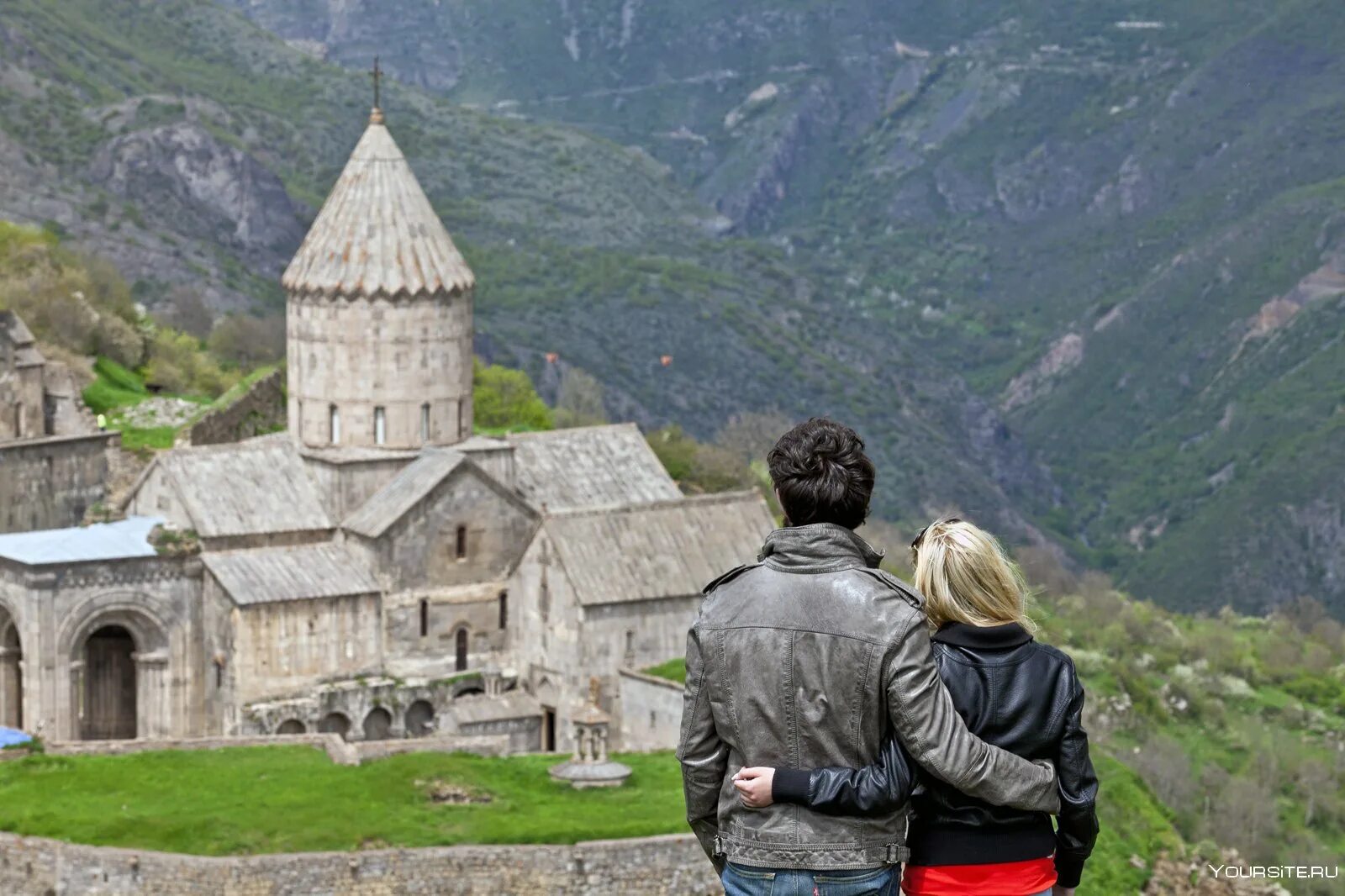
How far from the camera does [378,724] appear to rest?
30.2 meters

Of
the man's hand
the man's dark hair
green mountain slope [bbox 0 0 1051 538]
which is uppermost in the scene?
green mountain slope [bbox 0 0 1051 538]

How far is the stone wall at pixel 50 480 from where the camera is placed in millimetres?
32781

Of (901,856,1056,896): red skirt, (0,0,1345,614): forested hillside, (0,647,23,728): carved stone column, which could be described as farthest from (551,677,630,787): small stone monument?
(0,0,1345,614): forested hillside

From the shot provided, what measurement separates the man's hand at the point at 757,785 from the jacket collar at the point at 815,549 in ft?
1.99

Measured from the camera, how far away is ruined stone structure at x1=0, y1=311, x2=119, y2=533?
3291 centimetres

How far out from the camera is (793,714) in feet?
A: 25.2

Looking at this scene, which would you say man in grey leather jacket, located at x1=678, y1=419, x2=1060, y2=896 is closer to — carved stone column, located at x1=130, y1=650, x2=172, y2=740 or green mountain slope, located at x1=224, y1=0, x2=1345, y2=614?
carved stone column, located at x1=130, y1=650, x2=172, y2=740

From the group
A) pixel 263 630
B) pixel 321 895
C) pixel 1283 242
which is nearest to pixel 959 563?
pixel 321 895

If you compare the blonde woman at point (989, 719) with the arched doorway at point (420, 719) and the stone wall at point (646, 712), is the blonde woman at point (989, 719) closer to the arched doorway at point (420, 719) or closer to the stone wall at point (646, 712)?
the stone wall at point (646, 712)

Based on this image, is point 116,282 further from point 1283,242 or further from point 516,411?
point 1283,242

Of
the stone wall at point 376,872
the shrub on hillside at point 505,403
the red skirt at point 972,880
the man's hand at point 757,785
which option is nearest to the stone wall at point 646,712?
the stone wall at point 376,872

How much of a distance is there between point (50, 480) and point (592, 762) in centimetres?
1009

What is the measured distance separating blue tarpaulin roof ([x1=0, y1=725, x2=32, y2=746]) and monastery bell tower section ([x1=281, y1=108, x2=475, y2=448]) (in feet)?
18.3

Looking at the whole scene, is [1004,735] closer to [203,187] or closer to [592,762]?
[592,762]
